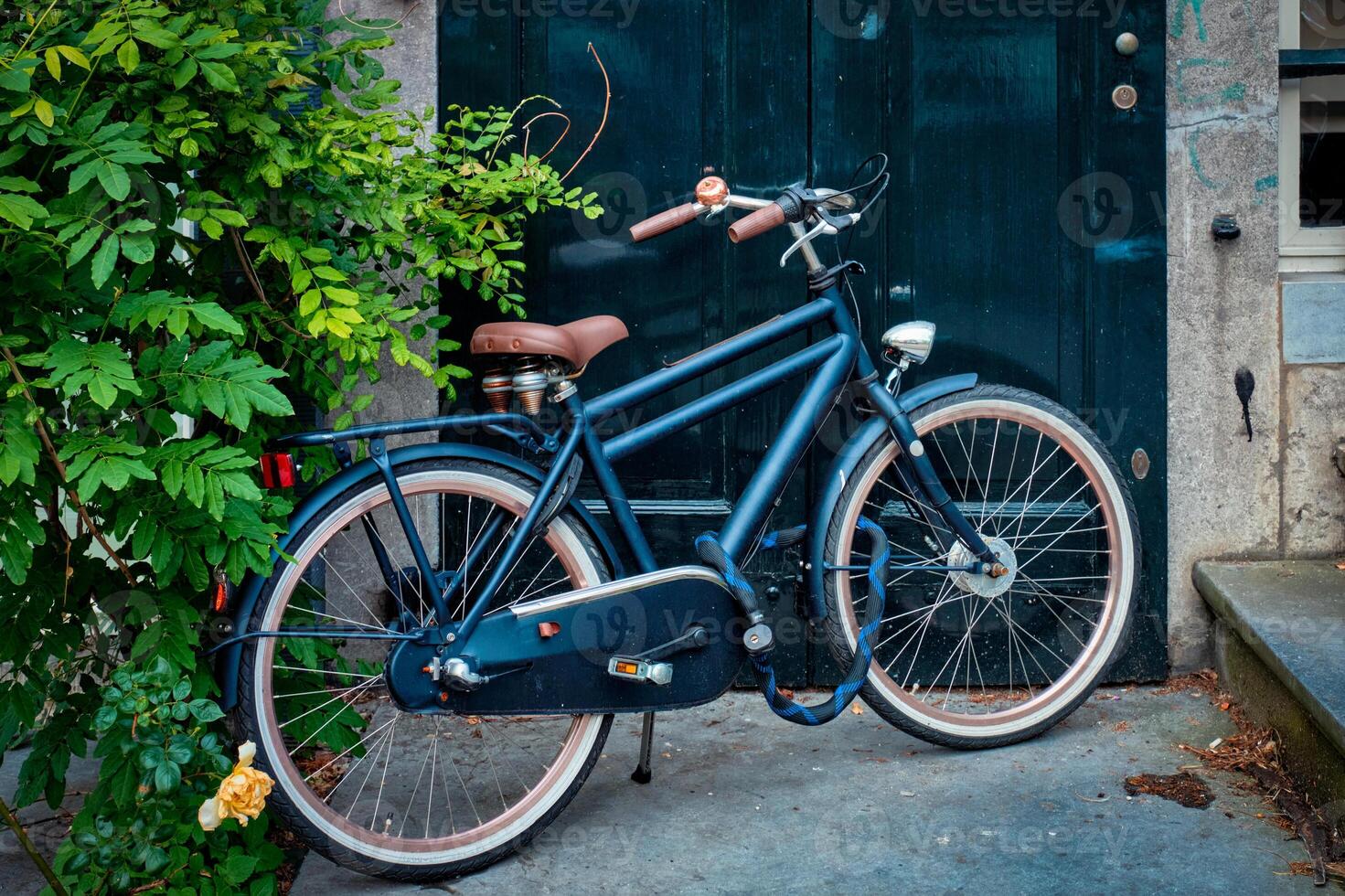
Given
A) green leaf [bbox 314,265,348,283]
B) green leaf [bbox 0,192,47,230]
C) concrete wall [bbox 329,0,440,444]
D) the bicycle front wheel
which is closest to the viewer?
green leaf [bbox 0,192,47,230]

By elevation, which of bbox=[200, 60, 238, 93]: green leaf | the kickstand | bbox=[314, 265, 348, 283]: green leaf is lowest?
the kickstand

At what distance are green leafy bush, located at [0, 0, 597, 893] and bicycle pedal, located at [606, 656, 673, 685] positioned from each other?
817mm

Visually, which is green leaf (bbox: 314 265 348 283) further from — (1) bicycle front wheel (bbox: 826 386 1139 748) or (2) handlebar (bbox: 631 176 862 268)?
(1) bicycle front wheel (bbox: 826 386 1139 748)

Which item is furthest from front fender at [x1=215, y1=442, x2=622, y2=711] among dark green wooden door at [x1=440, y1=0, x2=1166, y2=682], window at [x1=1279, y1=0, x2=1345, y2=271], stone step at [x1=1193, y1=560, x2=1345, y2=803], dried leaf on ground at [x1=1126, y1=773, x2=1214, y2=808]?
window at [x1=1279, y1=0, x2=1345, y2=271]

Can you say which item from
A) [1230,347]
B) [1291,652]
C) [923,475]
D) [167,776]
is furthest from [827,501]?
[167,776]

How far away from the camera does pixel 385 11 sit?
145 inches

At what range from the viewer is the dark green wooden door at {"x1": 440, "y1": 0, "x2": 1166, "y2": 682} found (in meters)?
3.72

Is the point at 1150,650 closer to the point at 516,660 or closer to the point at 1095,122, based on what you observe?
the point at 1095,122

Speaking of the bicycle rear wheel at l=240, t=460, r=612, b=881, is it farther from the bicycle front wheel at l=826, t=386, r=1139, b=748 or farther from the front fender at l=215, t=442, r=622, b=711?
the bicycle front wheel at l=826, t=386, r=1139, b=748

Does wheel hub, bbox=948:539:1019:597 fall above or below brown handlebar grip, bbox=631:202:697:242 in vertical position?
below

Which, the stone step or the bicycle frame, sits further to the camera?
the stone step

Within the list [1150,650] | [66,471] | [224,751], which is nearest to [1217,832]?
[1150,650]

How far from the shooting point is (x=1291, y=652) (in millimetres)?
3221

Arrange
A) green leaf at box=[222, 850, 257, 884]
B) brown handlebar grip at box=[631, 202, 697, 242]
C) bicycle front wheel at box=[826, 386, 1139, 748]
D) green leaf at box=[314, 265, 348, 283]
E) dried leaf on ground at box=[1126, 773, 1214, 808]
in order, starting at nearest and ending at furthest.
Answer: green leaf at box=[222, 850, 257, 884] → green leaf at box=[314, 265, 348, 283] → brown handlebar grip at box=[631, 202, 697, 242] → dried leaf on ground at box=[1126, 773, 1214, 808] → bicycle front wheel at box=[826, 386, 1139, 748]
